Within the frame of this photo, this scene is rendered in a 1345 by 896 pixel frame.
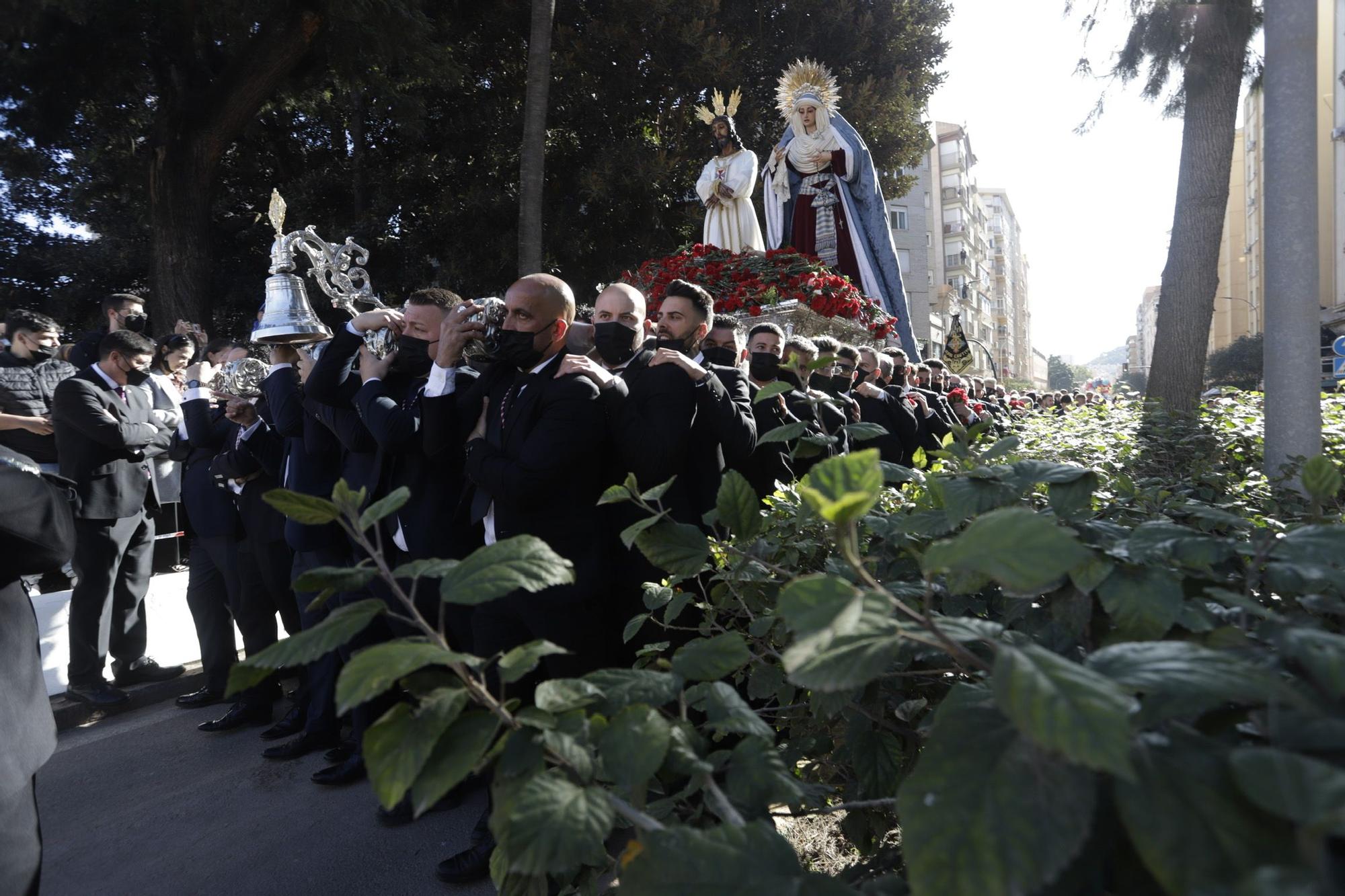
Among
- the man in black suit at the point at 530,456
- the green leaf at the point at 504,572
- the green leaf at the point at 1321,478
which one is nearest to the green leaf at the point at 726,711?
the green leaf at the point at 504,572

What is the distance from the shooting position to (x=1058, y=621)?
1.09 metres

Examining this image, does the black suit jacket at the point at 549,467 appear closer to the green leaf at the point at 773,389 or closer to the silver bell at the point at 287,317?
the green leaf at the point at 773,389

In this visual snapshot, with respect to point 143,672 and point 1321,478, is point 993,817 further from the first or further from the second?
point 143,672

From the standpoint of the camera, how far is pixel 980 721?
0.67m

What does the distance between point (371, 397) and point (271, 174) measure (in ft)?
56.1

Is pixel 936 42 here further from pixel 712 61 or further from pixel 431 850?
pixel 431 850

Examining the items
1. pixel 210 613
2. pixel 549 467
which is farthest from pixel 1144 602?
pixel 210 613

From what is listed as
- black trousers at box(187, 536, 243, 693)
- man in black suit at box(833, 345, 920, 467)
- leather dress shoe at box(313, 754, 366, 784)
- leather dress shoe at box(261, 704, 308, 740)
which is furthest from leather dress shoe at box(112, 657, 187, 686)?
man in black suit at box(833, 345, 920, 467)

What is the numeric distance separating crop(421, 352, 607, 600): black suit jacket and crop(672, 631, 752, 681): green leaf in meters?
1.72

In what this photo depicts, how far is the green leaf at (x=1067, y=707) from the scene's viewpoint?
0.52 m

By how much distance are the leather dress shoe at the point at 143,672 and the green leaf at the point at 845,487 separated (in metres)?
5.80

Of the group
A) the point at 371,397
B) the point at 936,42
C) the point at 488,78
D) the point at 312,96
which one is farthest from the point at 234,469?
the point at 936,42

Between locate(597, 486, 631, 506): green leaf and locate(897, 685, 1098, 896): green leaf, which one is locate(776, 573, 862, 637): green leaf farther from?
locate(597, 486, 631, 506): green leaf

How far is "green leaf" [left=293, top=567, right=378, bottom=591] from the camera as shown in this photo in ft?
2.75
